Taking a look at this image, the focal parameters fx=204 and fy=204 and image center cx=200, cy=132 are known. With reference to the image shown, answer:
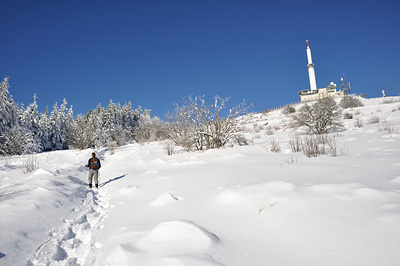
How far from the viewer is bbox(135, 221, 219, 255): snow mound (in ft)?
6.60

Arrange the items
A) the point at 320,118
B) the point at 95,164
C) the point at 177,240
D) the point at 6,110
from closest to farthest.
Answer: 1. the point at 177,240
2. the point at 95,164
3. the point at 320,118
4. the point at 6,110

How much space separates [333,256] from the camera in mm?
1700

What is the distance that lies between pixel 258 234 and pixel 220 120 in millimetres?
9318

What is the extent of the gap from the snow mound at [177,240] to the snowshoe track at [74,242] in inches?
25.7

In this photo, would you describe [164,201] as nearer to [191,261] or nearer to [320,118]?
[191,261]

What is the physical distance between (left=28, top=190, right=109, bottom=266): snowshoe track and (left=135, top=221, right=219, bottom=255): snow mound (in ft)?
2.14

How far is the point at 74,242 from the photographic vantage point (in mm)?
2705

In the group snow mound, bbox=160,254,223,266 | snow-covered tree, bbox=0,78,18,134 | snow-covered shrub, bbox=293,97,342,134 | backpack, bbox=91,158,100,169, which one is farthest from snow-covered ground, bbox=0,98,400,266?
snow-covered tree, bbox=0,78,18,134

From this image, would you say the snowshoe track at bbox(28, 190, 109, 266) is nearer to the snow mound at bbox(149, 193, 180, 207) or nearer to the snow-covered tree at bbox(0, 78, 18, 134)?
the snow mound at bbox(149, 193, 180, 207)

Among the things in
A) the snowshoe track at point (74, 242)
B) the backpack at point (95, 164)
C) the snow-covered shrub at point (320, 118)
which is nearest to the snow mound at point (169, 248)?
the snowshoe track at point (74, 242)

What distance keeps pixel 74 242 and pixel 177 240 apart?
60.9 inches

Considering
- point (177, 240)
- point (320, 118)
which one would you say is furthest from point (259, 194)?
point (320, 118)

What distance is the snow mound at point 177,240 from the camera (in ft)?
6.60

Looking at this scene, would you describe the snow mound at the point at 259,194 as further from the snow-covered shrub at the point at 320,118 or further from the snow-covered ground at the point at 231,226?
the snow-covered shrub at the point at 320,118
